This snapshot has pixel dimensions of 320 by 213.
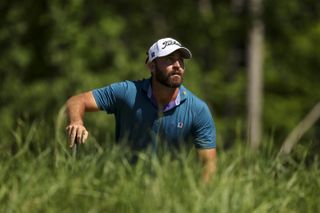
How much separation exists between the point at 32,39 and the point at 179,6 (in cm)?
460

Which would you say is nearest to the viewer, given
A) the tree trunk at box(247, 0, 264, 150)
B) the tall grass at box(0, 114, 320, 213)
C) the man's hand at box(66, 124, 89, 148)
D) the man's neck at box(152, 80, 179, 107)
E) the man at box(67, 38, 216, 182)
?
the tall grass at box(0, 114, 320, 213)

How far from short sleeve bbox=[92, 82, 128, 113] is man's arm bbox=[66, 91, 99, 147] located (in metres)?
0.04

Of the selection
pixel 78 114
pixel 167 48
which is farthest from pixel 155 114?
pixel 78 114

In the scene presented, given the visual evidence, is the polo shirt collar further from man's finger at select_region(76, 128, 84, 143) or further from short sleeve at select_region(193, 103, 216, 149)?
man's finger at select_region(76, 128, 84, 143)

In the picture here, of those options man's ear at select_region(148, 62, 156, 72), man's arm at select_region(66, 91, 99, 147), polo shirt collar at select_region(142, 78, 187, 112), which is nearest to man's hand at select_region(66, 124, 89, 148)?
man's arm at select_region(66, 91, 99, 147)

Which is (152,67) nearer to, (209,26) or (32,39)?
(32,39)

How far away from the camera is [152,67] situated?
7504 millimetres

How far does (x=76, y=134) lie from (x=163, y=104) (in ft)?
4.66

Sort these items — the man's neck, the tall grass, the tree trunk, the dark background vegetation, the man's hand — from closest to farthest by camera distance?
the tall grass, the man's hand, the man's neck, the dark background vegetation, the tree trunk

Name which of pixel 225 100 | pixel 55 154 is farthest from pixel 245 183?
pixel 225 100

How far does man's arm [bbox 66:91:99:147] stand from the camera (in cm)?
606

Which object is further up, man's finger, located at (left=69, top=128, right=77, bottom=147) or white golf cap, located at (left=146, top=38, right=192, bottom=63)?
white golf cap, located at (left=146, top=38, right=192, bottom=63)

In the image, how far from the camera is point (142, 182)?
5320 millimetres

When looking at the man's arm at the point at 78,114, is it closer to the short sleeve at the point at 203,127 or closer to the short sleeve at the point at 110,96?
the short sleeve at the point at 110,96
